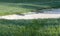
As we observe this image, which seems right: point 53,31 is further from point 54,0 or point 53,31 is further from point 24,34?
point 54,0

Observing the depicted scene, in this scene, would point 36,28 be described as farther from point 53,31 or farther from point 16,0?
point 16,0

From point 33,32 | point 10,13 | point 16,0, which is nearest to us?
point 33,32

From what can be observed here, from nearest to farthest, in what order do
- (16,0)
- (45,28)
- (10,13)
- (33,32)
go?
(33,32) < (45,28) < (10,13) < (16,0)

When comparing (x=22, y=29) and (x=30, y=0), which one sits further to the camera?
(x=30, y=0)

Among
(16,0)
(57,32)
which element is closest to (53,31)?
(57,32)

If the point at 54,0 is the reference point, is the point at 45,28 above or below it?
above

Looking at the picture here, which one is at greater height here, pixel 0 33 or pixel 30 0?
pixel 0 33

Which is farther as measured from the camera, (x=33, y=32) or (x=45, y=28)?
(x=45, y=28)

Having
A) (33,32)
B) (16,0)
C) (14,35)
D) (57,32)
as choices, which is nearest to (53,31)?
(57,32)

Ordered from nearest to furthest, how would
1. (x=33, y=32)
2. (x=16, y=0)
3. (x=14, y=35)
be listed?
(x=14, y=35)
(x=33, y=32)
(x=16, y=0)

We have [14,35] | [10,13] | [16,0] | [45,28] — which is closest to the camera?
[14,35]
